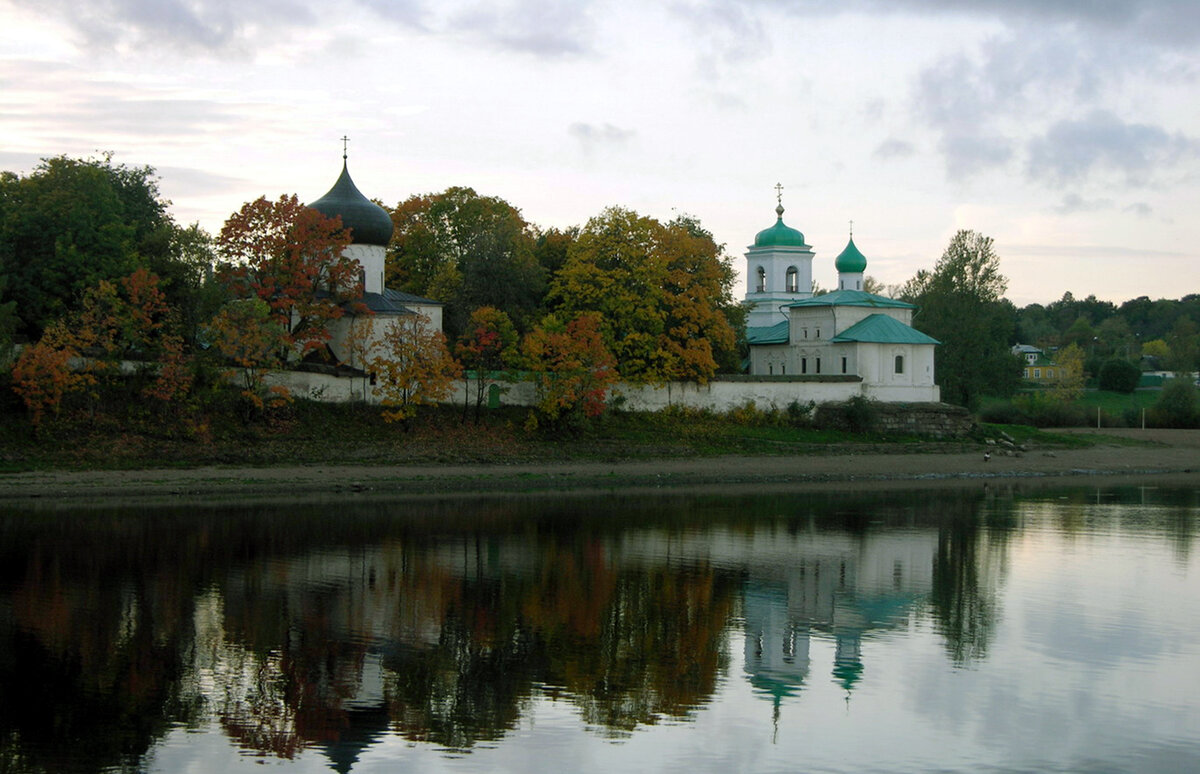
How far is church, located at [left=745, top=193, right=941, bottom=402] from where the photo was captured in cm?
5259

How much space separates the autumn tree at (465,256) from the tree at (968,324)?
1900cm

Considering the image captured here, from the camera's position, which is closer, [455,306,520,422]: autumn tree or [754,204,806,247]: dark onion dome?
[455,306,520,422]: autumn tree

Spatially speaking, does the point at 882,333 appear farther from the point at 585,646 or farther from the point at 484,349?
the point at 585,646

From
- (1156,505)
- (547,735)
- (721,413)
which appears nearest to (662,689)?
(547,735)

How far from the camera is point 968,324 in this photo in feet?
195

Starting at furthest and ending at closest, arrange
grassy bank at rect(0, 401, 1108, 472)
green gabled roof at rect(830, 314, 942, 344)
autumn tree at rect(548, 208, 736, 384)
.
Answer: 1. green gabled roof at rect(830, 314, 942, 344)
2. autumn tree at rect(548, 208, 736, 384)
3. grassy bank at rect(0, 401, 1108, 472)

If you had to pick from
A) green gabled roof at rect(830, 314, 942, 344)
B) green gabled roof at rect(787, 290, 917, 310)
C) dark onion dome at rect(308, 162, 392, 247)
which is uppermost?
dark onion dome at rect(308, 162, 392, 247)

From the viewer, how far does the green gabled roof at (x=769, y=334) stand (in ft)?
190

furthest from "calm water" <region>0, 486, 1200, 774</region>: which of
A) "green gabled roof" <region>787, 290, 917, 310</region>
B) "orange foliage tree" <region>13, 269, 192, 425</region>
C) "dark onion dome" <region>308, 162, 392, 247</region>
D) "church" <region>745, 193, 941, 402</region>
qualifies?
"green gabled roof" <region>787, 290, 917, 310</region>

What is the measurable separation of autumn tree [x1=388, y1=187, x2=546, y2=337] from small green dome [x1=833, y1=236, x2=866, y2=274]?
48.7ft

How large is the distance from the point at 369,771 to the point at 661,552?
1402 centimetres

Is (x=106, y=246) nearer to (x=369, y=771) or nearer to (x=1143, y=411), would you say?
(x=369, y=771)

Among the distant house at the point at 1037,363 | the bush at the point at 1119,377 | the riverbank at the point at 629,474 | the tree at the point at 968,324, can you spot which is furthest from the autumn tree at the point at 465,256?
the distant house at the point at 1037,363

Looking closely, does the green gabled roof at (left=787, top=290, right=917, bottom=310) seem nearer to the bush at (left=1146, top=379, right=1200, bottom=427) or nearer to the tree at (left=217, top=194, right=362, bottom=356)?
the bush at (left=1146, top=379, right=1200, bottom=427)
